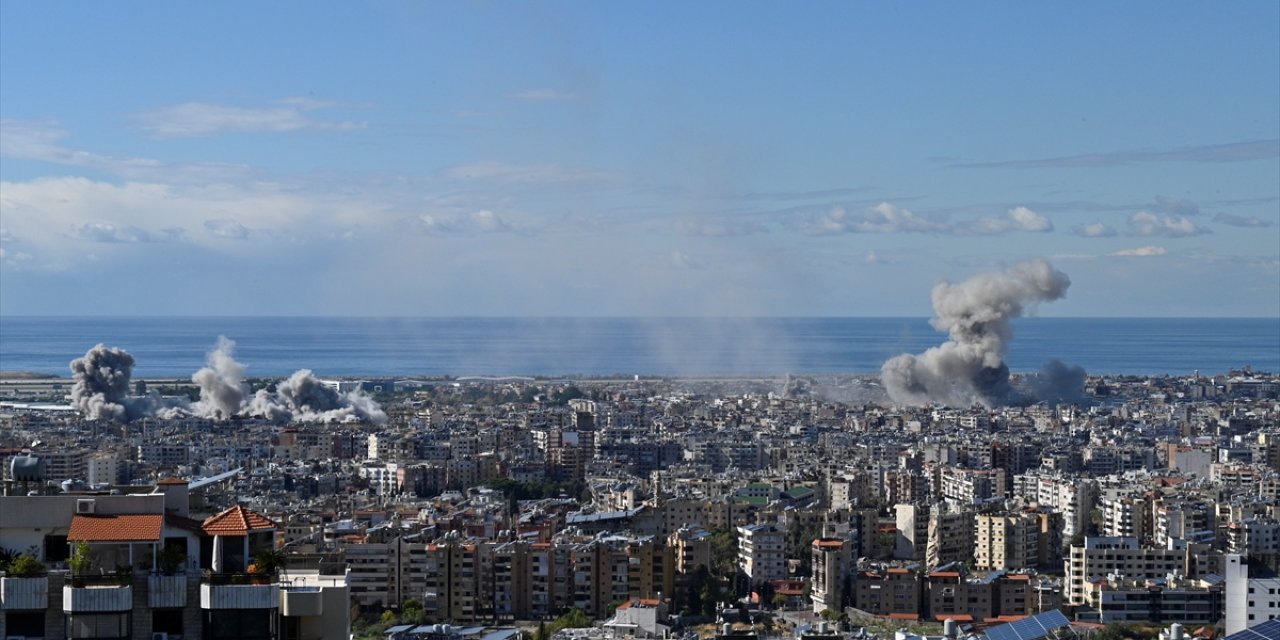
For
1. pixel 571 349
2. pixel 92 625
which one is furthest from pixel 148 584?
pixel 571 349

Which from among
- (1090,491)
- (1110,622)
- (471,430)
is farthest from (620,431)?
(1110,622)

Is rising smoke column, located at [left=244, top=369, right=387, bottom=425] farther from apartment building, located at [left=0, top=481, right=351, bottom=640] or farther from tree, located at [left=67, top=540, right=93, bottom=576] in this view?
tree, located at [left=67, top=540, right=93, bottom=576]

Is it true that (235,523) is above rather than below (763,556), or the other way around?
above

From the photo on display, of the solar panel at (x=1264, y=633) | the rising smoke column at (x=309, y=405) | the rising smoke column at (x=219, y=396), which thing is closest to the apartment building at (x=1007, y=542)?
the solar panel at (x=1264, y=633)

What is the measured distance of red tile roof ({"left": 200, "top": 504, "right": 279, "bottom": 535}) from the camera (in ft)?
19.6

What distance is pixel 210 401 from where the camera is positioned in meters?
69.9

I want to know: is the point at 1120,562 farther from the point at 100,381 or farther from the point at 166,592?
the point at 100,381

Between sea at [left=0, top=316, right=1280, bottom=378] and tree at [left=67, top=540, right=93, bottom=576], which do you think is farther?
sea at [left=0, top=316, right=1280, bottom=378]

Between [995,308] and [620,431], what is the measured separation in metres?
17.2

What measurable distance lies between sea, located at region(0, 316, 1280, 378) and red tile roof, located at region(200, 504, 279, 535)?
95.9m

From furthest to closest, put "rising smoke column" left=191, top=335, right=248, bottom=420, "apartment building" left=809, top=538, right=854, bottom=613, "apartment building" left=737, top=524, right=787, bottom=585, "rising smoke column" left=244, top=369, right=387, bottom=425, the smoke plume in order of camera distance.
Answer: "rising smoke column" left=191, top=335, right=248, bottom=420, "rising smoke column" left=244, top=369, right=387, bottom=425, the smoke plume, "apartment building" left=737, top=524, right=787, bottom=585, "apartment building" left=809, top=538, right=854, bottom=613

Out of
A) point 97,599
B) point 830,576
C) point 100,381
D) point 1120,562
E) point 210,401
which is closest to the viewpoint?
point 97,599

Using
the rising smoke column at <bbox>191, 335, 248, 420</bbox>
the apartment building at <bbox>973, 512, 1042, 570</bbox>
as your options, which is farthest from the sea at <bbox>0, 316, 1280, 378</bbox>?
the apartment building at <bbox>973, 512, 1042, 570</bbox>

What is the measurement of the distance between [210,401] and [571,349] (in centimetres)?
7446
